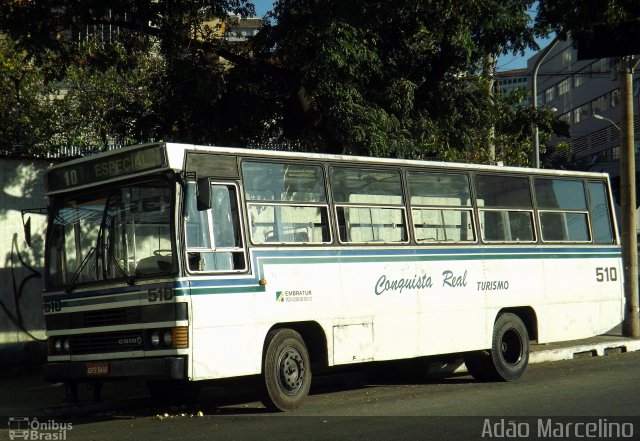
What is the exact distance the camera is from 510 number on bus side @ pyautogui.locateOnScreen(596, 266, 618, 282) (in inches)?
635

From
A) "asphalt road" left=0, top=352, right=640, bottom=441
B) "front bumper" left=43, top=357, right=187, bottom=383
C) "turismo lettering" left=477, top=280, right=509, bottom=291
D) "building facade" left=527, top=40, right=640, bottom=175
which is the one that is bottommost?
"asphalt road" left=0, top=352, right=640, bottom=441

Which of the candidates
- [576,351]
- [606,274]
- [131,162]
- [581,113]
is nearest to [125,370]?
[131,162]

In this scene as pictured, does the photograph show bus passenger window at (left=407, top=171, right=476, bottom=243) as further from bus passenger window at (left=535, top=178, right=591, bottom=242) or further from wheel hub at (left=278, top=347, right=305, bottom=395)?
wheel hub at (left=278, top=347, right=305, bottom=395)

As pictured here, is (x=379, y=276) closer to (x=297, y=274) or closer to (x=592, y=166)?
(x=297, y=274)

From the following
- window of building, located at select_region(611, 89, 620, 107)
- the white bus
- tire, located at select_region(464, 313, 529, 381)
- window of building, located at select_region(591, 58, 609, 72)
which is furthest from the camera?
window of building, located at select_region(591, 58, 609, 72)

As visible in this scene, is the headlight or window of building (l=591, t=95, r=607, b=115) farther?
window of building (l=591, t=95, r=607, b=115)

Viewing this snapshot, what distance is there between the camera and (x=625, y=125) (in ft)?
65.8

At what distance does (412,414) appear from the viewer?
10.7 metres

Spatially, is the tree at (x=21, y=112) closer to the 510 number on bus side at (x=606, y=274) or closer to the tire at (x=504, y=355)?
the tire at (x=504, y=355)

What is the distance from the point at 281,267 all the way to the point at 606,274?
23.0 ft

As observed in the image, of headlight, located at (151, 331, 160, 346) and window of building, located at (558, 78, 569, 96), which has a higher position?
window of building, located at (558, 78, 569, 96)

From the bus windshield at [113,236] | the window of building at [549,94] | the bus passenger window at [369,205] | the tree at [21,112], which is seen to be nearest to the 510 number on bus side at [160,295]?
the bus windshield at [113,236]

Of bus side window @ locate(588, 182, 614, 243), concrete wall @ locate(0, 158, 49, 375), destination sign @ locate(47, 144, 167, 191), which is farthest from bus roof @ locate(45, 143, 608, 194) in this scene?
bus side window @ locate(588, 182, 614, 243)

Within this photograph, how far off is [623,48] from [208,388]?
30.1ft
